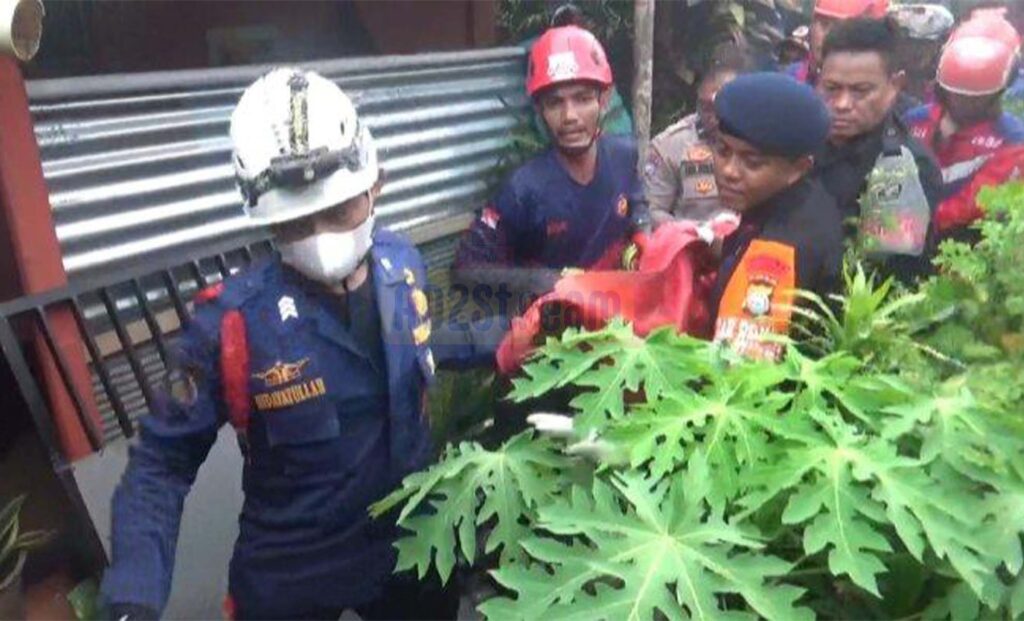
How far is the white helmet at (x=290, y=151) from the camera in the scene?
182 centimetres

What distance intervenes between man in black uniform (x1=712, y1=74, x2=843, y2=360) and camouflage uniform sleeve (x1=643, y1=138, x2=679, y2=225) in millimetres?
1722

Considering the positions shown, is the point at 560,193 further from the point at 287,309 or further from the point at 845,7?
the point at 287,309

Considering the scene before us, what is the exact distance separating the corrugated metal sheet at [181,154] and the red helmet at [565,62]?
1.14 meters

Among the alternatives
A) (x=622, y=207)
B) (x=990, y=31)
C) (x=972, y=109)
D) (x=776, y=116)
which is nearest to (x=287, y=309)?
(x=776, y=116)

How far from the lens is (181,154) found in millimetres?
3523

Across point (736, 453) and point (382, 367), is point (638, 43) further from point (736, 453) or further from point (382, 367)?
point (736, 453)

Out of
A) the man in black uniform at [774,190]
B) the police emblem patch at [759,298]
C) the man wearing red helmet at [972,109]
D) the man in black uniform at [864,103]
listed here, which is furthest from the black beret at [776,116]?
the man wearing red helmet at [972,109]

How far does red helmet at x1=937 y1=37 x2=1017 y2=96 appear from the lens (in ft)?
10.5

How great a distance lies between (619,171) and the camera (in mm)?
3697

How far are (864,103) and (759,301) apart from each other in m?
1.20

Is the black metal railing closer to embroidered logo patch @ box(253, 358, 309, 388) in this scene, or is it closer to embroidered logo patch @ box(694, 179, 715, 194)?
embroidered logo patch @ box(253, 358, 309, 388)

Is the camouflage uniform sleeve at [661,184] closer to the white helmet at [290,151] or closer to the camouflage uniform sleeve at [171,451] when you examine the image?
the white helmet at [290,151]

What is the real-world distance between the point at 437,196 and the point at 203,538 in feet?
8.38

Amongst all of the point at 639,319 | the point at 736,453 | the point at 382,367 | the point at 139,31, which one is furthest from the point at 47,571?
the point at 139,31
